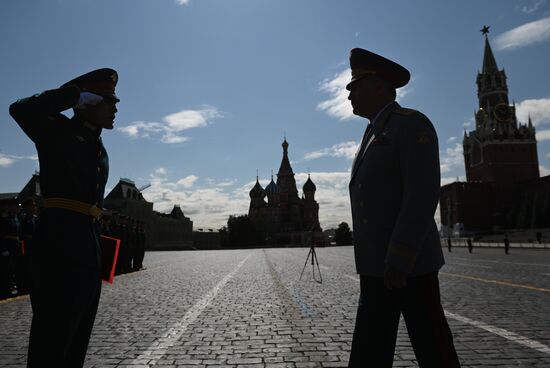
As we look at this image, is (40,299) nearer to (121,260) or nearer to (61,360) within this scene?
(61,360)

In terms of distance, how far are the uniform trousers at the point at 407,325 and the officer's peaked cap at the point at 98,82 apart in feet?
7.03

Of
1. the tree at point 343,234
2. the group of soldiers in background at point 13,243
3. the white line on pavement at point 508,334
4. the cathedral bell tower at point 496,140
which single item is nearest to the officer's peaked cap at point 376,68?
the white line on pavement at point 508,334

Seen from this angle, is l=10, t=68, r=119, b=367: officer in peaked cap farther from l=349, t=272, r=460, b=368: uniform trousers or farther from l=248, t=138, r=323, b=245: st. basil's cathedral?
l=248, t=138, r=323, b=245: st. basil's cathedral

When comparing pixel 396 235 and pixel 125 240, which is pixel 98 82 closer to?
pixel 396 235

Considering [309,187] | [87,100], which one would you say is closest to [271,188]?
[309,187]

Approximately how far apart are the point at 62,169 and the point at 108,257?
0.75 metres

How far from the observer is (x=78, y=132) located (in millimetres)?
2816

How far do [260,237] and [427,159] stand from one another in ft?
353

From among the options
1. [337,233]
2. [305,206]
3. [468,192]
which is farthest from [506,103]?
[305,206]

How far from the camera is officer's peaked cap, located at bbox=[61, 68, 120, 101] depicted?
9.74 ft

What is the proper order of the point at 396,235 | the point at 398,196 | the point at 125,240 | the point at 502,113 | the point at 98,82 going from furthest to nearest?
the point at 502,113 < the point at 125,240 < the point at 98,82 < the point at 398,196 < the point at 396,235

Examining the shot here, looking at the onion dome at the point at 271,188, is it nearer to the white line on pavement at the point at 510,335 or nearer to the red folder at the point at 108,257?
the white line on pavement at the point at 510,335

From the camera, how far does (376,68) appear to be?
2848 mm

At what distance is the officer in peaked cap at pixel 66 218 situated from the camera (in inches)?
97.9
